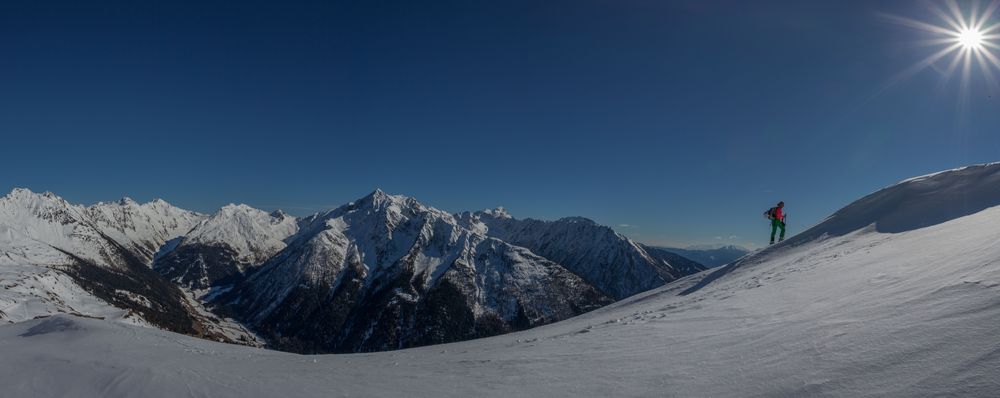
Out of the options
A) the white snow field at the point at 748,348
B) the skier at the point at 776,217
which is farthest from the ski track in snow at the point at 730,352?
the skier at the point at 776,217

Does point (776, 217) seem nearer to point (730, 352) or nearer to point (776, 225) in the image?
point (776, 225)

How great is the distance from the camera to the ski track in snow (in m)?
5.58

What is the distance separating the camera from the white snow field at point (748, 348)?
5.67 metres

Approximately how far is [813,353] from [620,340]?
472cm

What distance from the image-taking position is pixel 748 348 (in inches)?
308

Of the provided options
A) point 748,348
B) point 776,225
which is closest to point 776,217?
point 776,225

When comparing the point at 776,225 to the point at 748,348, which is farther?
the point at 776,225

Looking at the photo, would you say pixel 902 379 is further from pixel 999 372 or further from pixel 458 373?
pixel 458 373

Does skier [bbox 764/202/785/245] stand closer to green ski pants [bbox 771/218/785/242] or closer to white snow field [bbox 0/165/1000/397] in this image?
green ski pants [bbox 771/218/785/242]

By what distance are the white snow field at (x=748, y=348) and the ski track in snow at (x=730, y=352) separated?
0.04 metres

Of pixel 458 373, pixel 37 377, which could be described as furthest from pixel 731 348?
pixel 37 377

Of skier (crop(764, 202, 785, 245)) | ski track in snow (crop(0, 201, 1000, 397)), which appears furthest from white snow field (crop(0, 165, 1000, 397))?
skier (crop(764, 202, 785, 245))

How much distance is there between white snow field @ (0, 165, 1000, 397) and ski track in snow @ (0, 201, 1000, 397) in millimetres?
39

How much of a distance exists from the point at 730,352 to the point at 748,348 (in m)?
0.32
